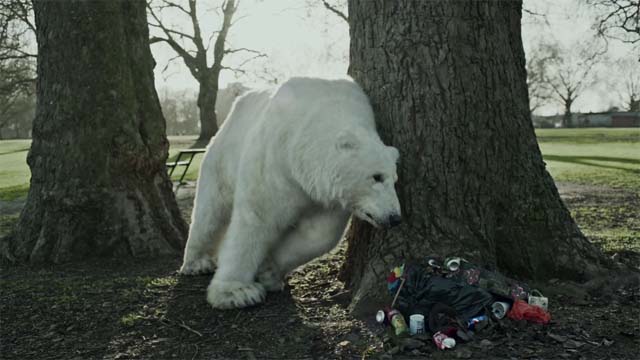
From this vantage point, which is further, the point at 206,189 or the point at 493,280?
the point at 206,189

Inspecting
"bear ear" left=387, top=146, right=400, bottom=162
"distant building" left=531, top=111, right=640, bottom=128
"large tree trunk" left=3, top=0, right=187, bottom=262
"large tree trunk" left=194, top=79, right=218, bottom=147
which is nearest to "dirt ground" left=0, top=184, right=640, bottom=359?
"large tree trunk" left=3, top=0, right=187, bottom=262

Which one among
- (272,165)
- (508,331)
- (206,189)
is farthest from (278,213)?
(508,331)

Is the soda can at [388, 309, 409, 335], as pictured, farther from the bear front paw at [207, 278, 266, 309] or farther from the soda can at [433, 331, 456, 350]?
the bear front paw at [207, 278, 266, 309]

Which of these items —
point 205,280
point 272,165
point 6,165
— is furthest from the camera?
point 6,165

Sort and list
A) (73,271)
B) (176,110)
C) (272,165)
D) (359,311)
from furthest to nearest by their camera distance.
A: 1. (176,110)
2. (73,271)
3. (272,165)
4. (359,311)

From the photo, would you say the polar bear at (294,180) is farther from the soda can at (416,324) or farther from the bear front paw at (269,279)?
the soda can at (416,324)

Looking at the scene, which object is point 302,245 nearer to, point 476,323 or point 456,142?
point 456,142

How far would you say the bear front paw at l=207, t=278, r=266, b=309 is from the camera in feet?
12.4

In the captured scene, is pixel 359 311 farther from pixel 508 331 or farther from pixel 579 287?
pixel 579 287

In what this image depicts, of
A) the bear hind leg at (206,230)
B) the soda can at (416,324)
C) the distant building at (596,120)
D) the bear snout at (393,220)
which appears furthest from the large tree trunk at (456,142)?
the distant building at (596,120)

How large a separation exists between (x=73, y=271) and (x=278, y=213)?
91.0 inches

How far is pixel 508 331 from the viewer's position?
3.06 m

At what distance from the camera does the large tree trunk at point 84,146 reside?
5387 mm

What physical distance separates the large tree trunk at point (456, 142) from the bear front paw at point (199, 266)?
1.37m
